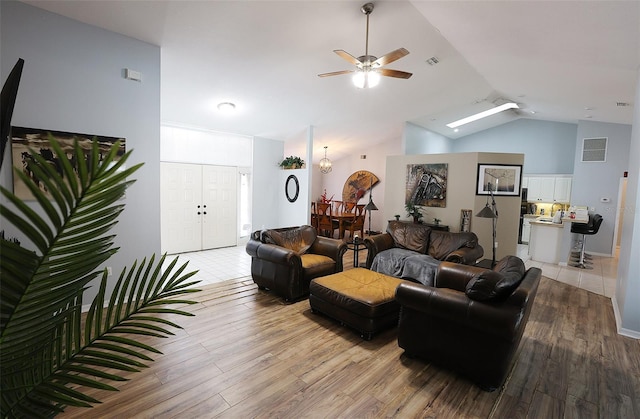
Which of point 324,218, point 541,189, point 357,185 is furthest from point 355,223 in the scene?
point 541,189

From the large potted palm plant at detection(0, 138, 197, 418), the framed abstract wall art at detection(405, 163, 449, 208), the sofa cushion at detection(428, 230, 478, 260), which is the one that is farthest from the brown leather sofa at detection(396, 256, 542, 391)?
the framed abstract wall art at detection(405, 163, 449, 208)

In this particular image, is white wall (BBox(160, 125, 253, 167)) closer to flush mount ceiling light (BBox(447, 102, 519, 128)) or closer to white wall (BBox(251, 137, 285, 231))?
white wall (BBox(251, 137, 285, 231))

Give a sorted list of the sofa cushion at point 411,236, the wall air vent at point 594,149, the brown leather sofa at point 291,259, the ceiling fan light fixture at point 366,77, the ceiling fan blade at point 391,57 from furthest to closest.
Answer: the wall air vent at point 594,149
the sofa cushion at point 411,236
the brown leather sofa at point 291,259
the ceiling fan light fixture at point 366,77
the ceiling fan blade at point 391,57

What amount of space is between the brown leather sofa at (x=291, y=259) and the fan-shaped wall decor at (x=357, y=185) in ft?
16.1

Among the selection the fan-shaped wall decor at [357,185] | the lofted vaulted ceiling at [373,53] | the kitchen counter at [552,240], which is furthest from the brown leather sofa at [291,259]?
the fan-shaped wall decor at [357,185]

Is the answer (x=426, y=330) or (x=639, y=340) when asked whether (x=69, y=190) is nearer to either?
(x=426, y=330)

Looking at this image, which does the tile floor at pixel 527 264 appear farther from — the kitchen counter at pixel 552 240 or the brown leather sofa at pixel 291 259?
the brown leather sofa at pixel 291 259

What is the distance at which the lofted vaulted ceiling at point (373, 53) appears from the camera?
9.32 ft

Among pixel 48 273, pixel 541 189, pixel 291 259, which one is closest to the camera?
pixel 48 273

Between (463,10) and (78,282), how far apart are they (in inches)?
142

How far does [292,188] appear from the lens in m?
7.07

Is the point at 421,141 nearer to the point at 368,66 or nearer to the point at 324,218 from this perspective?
the point at 324,218

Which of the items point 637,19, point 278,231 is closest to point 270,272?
point 278,231

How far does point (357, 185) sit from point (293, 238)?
17.6 feet
